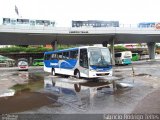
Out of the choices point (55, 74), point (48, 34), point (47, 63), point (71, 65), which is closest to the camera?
point (71, 65)

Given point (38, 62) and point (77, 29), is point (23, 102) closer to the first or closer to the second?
point (77, 29)

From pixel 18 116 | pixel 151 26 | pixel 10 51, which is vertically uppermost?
pixel 151 26

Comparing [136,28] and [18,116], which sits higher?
[136,28]

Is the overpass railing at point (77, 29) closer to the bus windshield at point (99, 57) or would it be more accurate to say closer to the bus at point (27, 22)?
the bus at point (27, 22)

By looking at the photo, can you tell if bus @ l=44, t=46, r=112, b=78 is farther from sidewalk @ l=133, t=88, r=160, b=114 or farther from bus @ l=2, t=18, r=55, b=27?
bus @ l=2, t=18, r=55, b=27

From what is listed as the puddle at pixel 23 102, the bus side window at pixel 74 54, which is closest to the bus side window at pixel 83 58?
the bus side window at pixel 74 54

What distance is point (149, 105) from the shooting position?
10.8 meters

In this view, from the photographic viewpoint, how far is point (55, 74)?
30.2m

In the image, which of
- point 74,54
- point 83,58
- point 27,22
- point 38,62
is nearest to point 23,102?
point 83,58

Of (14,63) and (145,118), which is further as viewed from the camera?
(14,63)

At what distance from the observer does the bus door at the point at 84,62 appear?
21973mm

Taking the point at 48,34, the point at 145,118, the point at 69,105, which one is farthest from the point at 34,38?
the point at 145,118

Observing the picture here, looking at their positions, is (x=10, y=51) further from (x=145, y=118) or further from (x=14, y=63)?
(x=145, y=118)

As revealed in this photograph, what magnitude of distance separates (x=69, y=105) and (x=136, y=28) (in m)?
40.7
